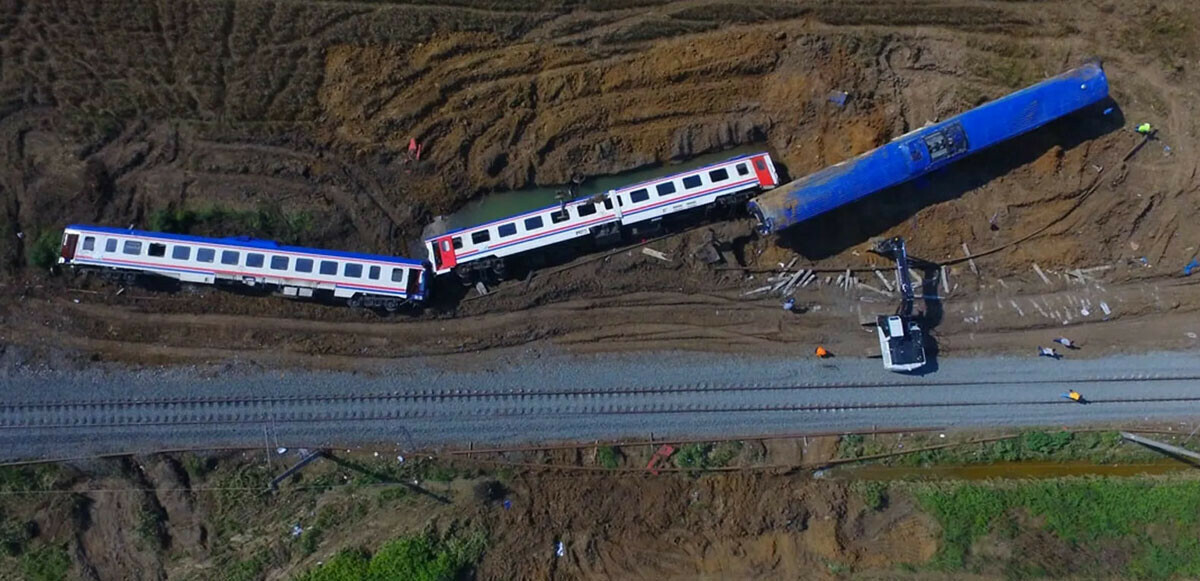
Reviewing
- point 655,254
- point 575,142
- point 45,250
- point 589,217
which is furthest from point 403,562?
point 45,250

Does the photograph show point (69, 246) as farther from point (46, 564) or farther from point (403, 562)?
point (403, 562)

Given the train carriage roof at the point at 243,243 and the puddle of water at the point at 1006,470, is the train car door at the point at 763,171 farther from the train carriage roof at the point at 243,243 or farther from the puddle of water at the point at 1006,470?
the train carriage roof at the point at 243,243

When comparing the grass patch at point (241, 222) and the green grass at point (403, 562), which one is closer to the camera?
the green grass at point (403, 562)

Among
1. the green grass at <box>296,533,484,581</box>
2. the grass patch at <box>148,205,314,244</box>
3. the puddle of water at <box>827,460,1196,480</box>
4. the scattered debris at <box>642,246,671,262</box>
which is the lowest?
the green grass at <box>296,533,484,581</box>

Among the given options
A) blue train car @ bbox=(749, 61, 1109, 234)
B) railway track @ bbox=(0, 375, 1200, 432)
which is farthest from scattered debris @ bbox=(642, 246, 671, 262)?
railway track @ bbox=(0, 375, 1200, 432)

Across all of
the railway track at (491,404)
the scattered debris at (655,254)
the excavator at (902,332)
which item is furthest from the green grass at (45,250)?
the excavator at (902,332)

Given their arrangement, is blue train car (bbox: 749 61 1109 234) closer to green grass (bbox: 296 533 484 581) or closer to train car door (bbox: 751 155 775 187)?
train car door (bbox: 751 155 775 187)
